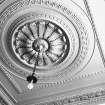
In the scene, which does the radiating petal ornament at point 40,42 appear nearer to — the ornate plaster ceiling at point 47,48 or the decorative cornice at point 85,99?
the ornate plaster ceiling at point 47,48

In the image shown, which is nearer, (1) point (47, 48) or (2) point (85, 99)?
(1) point (47, 48)

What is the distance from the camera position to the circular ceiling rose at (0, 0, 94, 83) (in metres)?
4.57

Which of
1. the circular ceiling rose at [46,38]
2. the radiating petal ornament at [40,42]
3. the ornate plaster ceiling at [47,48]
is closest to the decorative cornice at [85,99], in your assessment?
the ornate plaster ceiling at [47,48]

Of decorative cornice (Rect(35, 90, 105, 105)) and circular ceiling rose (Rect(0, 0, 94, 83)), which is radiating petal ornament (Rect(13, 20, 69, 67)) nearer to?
circular ceiling rose (Rect(0, 0, 94, 83))

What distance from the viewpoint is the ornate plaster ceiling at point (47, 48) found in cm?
458

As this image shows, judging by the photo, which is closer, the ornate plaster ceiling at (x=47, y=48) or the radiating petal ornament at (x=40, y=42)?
the ornate plaster ceiling at (x=47, y=48)

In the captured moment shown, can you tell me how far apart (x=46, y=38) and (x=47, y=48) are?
0.26m

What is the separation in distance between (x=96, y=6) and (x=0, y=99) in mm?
3608

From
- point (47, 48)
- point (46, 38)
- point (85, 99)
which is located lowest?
point (85, 99)

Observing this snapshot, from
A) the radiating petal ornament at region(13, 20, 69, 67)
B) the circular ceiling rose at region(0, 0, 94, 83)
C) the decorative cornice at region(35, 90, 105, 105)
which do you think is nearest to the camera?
the circular ceiling rose at region(0, 0, 94, 83)

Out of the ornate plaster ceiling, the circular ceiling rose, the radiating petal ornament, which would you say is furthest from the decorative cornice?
the radiating petal ornament

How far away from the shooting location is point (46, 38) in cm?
502

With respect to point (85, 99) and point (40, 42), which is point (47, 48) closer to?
point (40, 42)

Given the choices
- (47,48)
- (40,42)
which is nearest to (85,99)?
(47,48)
